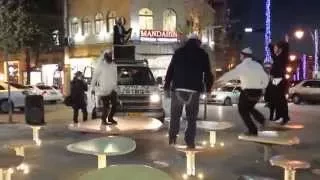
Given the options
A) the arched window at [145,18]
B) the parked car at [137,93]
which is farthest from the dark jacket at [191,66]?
the arched window at [145,18]

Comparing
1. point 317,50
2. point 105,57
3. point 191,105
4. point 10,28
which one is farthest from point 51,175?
point 317,50

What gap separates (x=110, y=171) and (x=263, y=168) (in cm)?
688

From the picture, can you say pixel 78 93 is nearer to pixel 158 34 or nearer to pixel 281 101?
pixel 281 101

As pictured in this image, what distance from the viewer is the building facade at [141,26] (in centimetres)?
4722

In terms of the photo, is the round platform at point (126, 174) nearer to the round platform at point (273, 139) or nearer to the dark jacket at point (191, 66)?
the dark jacket at point (191, 66)

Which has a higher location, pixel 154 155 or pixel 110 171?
pixel 110 171

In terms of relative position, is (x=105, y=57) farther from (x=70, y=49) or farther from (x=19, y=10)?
(x=70, y=49)

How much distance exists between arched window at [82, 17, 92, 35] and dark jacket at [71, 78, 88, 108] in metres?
33.5

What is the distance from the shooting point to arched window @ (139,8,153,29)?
156 feet

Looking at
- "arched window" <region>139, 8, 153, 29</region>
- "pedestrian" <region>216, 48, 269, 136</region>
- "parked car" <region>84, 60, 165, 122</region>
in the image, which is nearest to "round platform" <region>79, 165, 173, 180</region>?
"pedestrian" <region>216, 48, 269, 136</region>

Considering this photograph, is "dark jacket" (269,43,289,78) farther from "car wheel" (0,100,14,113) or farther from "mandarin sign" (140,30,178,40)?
"mandarin sign" (140,30,178,40)

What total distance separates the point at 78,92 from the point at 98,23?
32.7 metres

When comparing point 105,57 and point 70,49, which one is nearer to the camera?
point 105,57

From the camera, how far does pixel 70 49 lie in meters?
53.0
